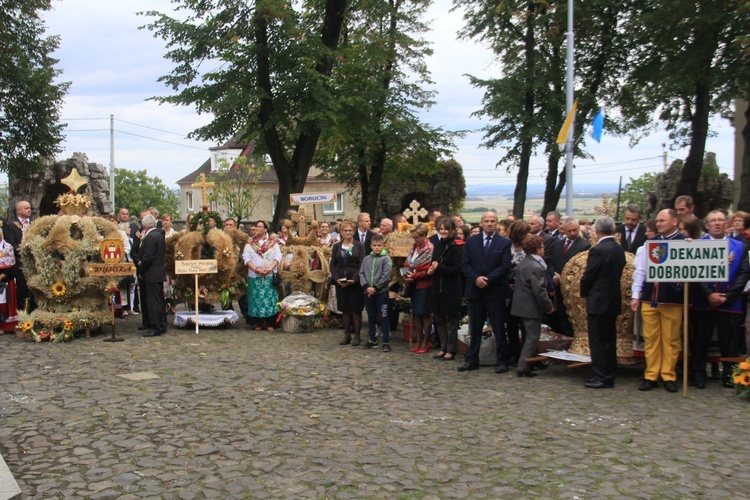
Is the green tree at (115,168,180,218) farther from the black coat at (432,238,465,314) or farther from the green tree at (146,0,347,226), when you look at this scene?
the black coat at (432,238,465,314)

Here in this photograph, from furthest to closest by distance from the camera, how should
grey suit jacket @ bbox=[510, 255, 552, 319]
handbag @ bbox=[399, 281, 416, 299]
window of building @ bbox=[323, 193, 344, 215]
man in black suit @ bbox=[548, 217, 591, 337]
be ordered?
window of building @ bbox=[323, 193, 344, 215], handbag @ bbox=[399, 281, 416, 299], man in black suit @ bbox=[548, 217, 591, 337], grey suit jacket @ bbox=[510, 255, 552, 319]

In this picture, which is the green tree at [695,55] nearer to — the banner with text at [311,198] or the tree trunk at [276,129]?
the tree trunk at [276,129]

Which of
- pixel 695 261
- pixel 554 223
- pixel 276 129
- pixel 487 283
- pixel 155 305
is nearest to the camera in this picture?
pixel 695 261

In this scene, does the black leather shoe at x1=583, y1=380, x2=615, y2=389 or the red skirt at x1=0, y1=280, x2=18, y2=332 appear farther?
the red skirt at x1=0, y1=280, x2=18, y2=332

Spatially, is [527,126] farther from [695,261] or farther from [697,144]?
[695,261]

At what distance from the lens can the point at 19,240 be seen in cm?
1347

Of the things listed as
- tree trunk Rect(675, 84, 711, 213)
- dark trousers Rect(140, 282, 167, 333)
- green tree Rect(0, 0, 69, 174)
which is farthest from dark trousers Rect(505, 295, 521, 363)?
green tree Rect(0, 0, 69, 174)

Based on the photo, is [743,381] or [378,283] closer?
[743,381]

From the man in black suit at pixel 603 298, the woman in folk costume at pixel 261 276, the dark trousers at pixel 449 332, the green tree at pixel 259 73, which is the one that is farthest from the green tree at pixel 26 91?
the man in black suit at pixel 603 298

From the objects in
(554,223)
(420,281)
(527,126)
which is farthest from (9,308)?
(527,126)

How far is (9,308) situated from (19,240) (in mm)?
1176

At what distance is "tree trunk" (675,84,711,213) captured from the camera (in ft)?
76.5

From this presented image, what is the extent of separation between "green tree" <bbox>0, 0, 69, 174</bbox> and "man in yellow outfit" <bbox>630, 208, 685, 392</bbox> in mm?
26762

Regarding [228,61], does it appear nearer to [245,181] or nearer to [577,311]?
[577,311]
